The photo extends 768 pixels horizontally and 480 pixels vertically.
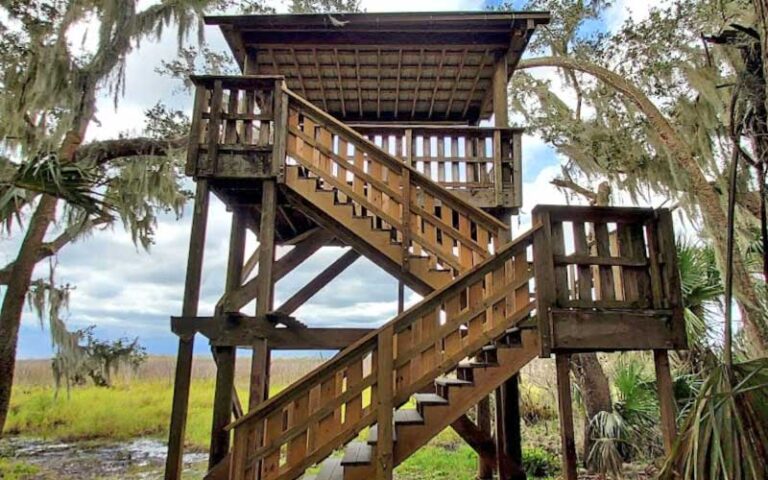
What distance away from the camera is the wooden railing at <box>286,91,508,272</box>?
16.6 feet

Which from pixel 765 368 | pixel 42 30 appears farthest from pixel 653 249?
pixel 42 30

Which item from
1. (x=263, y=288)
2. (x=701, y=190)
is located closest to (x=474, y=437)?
(x=263, y=288)

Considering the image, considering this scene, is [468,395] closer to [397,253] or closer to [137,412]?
[397,253]

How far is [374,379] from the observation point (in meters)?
3.90

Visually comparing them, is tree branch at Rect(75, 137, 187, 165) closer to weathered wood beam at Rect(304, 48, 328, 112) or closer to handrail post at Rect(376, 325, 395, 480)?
weathered wood beam at Rect(304, 48, 328, 112)

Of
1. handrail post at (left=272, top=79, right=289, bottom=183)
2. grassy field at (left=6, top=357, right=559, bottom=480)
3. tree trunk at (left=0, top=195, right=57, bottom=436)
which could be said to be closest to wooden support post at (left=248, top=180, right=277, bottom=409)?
handrail post at (left=272, top=79, right=289, bottom=183)

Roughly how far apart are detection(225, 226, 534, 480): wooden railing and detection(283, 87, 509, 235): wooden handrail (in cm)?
87

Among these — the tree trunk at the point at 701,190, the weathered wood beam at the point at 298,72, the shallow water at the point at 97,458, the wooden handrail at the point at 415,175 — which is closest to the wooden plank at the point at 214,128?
the wooden handrail at the point at 415,175

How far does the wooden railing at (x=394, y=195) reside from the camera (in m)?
5.05

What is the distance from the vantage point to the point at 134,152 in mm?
9086

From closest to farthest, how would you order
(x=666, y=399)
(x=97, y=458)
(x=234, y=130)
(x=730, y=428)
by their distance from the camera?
(x=730, y=428)
(x=666, y=399)
(x=234, y=130)
(x=97, y=458)

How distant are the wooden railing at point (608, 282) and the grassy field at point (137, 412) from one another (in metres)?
6.07

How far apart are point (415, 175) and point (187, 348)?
2.98m

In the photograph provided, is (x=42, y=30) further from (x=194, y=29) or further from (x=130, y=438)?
(x=130, y=438)
